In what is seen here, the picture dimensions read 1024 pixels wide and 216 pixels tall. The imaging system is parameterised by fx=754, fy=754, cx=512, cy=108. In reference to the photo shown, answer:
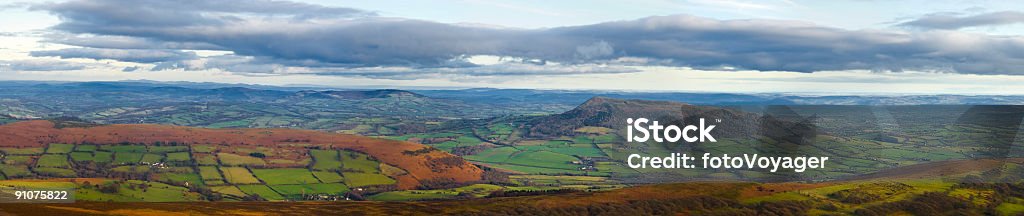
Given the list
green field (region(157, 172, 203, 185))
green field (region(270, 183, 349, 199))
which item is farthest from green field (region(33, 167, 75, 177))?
Answer: green field (region(270, 183, 349, 199))

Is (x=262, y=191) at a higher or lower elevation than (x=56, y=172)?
lower

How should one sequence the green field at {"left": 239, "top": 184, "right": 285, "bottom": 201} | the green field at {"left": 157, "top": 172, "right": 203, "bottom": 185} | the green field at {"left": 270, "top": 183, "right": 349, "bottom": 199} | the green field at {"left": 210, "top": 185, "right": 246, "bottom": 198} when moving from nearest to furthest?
the green field at {"left": 239, "top": 184, "right": 285, "bottom": 201} < the green field at {"left": 210, "top": 185, "right": 246, "bottom": 198} < the green field at {"left": 270, "top": 183, "right": 349, "bottom": 199} < the green field at {"left": 157, "top": 172, "right": 203, "bottom": 185}

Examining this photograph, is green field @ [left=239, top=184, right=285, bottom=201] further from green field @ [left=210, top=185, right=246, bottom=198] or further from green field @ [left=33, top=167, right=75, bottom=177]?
green field @ [left=33, top=167, right=75, bottom=177]

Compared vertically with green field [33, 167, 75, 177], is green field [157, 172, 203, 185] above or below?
below

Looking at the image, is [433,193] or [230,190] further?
[433,193]

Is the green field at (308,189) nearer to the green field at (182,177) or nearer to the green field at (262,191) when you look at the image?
the green field at (262,191)

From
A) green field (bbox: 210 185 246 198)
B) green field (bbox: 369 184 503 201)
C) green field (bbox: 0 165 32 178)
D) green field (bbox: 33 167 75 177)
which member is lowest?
green field (bbox: 369 184 503 201)

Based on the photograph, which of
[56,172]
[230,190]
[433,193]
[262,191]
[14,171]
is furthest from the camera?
[56,172]

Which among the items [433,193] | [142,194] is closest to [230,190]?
[142,194]

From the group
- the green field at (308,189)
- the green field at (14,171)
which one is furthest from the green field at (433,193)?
the green field at (14,171)

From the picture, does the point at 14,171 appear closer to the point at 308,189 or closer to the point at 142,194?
the point at 142,194

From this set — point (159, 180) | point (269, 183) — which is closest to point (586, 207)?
point (269, 183)
